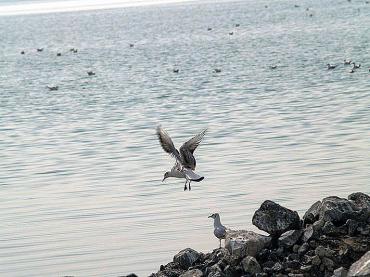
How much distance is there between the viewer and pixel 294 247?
1410cm

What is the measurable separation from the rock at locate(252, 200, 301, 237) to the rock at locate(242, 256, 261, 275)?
46.3 inches

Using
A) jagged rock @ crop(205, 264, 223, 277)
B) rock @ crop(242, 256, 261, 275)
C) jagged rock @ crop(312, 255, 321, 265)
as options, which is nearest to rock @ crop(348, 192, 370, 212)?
jagged rock @ crop(312, 255, 321, 265)

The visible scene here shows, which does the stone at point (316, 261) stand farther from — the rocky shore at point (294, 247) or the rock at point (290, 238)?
the rock at point (290, 238)

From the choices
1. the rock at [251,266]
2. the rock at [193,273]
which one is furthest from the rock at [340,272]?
the rock at [193,273]

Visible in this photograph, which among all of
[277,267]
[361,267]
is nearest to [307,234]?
[277,267]

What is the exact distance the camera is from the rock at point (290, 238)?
559 inches

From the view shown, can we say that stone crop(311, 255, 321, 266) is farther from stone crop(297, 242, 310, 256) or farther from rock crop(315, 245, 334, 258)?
stone crop(297, 242, 310, 256)

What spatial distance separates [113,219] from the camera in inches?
778

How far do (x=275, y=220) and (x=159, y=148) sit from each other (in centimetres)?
1298

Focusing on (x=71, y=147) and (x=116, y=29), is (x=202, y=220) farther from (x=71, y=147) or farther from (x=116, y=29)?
(x=116, y=29)

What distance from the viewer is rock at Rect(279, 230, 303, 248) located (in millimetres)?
14211

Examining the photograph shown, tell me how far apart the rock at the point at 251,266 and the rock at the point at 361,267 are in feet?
4.83

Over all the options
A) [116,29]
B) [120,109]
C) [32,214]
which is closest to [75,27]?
[116,29]

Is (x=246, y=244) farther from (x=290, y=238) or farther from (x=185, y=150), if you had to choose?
(x=185, y=150)
